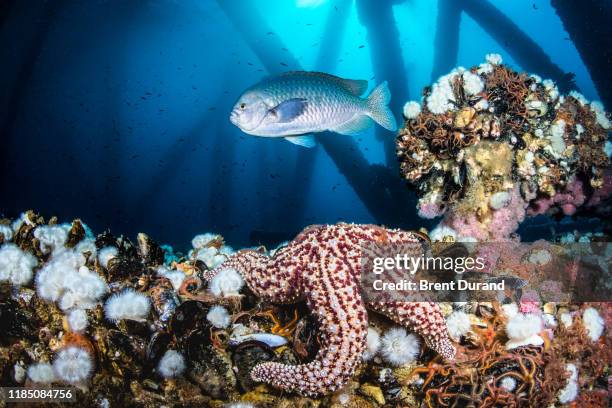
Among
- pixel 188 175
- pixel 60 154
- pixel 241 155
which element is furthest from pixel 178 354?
pixel 60 154

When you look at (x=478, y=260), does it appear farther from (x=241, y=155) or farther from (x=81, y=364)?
(x=241, y=155)

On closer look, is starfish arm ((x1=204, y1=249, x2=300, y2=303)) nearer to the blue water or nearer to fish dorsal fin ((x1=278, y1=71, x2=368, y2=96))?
fish dorsal fin ((x1=278, y1=71, x2=368, y2=96))

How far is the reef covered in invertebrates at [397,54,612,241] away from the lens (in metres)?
4.74

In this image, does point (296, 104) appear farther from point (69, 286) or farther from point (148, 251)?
point (69, 286)

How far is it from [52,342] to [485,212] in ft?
17.1

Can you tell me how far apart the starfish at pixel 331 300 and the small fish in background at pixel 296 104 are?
1.75 metres

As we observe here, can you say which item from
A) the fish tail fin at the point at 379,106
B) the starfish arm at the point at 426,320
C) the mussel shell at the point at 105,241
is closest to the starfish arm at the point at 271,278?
the starfish arm at the point at 426,320

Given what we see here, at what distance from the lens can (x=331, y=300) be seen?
100 inches

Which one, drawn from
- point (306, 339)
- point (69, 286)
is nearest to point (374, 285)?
point (306, 339)

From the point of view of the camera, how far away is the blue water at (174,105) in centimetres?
2191

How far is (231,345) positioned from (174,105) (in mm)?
31375

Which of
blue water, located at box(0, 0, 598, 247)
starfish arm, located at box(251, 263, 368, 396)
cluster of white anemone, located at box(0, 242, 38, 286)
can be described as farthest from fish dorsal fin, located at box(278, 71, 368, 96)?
blue water, located at box(0, 0, 598, 247)

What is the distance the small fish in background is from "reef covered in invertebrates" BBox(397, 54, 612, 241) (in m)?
1.19

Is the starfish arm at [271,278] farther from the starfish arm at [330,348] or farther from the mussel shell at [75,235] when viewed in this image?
the mussel shell at [75,235]
